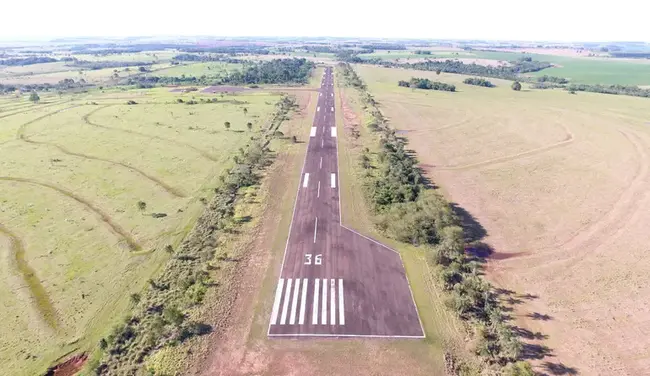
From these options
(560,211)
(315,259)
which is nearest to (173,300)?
(315,259)

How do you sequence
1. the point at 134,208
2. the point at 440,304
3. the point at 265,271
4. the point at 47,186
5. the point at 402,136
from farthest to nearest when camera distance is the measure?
1. the point at 402,136
2. the point at 47,186
3. the point at 134,208
4. the point at 265,271
5. the point at 440,304

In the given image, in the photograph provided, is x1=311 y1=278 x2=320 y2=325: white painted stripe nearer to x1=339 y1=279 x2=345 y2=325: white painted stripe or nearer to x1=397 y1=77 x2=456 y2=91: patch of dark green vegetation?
x1=339 y1=279 x2=345 y2=325: white painted stripe

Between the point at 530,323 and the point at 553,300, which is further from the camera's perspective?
the point at 553,300

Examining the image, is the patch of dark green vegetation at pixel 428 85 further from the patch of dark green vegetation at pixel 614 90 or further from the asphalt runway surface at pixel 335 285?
the asphalt runway surface at pixel 335 285

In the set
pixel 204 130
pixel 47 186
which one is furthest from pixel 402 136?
pixel 47 186

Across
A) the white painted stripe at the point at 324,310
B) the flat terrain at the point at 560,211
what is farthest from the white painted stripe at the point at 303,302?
the flat terrain at the point at 560,211

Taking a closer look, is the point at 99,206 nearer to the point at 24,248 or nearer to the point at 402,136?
the point at 24,248

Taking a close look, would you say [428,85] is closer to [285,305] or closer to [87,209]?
[87,209]
